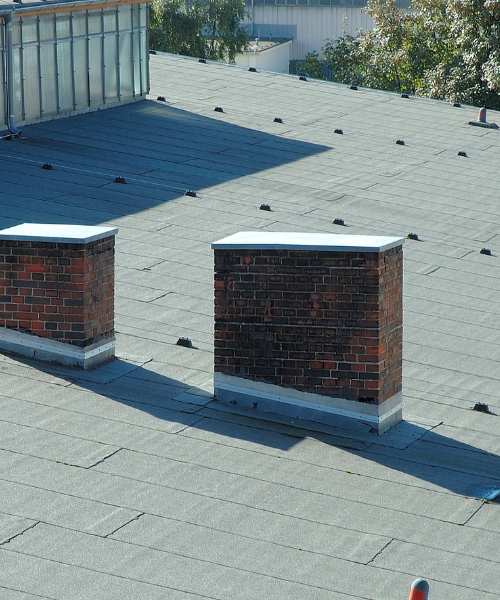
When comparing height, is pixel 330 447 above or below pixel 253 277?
below

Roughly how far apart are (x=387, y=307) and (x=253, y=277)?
1.10 m

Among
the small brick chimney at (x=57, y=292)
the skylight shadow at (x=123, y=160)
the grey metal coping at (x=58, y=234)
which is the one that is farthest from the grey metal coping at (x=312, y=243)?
the skylight shadow at (x=123, y=160)

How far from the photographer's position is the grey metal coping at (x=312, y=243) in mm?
8406

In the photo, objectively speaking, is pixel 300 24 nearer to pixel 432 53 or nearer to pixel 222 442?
pixel 432 53

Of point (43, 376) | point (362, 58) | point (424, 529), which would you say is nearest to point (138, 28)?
point (43, 376)

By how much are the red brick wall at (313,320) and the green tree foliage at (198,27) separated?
164 ft

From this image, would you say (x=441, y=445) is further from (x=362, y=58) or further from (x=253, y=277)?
(x=362, y=58)

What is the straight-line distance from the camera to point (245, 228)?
15.2 m

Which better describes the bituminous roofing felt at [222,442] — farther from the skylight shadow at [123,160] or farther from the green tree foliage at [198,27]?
the green tree foliage at [198,27]

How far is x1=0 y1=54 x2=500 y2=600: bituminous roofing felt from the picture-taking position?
20.7ft

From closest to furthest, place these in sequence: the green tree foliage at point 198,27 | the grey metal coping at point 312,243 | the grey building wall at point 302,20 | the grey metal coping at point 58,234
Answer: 1. the grey metal coping at point 312,243
2. the grey metal coping at point 58,234
3. the green tree foliage at point 198,27
4. the grey building wall at point 302,20

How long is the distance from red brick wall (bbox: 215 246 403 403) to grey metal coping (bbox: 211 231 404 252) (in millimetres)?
56

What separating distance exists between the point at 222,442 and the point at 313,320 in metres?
1.25

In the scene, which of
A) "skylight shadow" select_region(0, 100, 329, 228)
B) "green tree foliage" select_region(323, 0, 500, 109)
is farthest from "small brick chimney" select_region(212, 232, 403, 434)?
"green tree foliage" select_region(323, 0, 500, 109)
